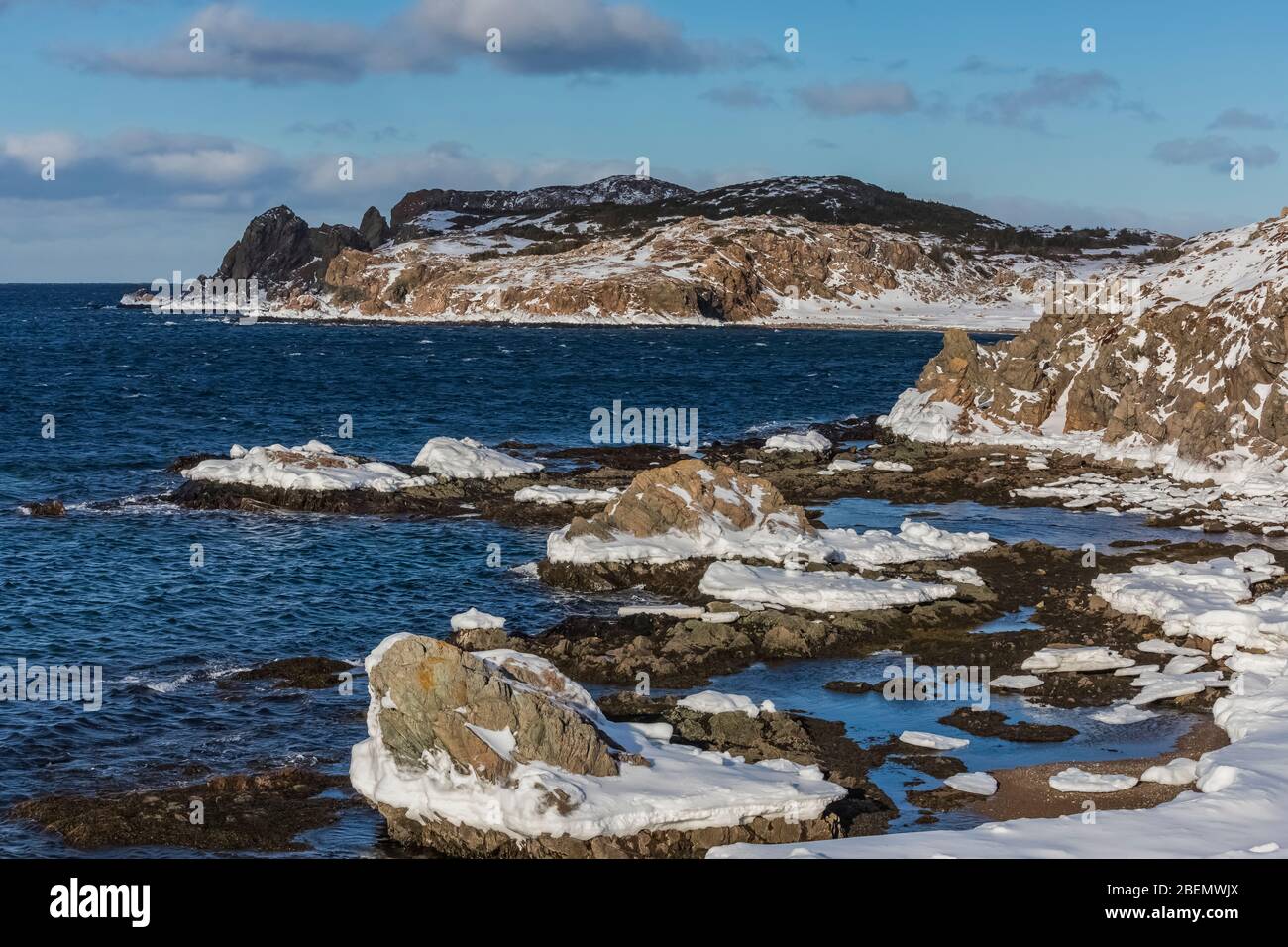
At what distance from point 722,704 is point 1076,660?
27.9 ft

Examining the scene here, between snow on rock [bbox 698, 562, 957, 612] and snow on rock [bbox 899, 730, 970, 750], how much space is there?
8268 mm

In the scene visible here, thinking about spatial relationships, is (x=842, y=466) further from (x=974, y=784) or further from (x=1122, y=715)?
(x=974, y=784)

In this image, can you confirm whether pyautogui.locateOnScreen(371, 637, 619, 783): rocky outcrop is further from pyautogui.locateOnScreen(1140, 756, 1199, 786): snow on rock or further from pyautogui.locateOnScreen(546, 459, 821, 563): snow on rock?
pyautogui.locateOnScreen(546, 459, 821, 563): snow on rock

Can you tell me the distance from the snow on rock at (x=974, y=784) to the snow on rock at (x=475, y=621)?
12.9 m

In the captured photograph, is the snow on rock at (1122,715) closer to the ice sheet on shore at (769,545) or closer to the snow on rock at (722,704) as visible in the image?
the snow on rock at (722,704)

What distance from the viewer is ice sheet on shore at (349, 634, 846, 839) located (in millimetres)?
17812

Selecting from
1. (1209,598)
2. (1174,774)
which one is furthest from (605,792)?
(1209,598)

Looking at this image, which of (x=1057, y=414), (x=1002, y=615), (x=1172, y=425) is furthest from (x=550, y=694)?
(x=1057, y=414)

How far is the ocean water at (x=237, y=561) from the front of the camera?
23844 mm

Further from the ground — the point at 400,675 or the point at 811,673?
the point at 400,675

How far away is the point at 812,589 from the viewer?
106 feet

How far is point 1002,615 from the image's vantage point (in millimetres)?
31641

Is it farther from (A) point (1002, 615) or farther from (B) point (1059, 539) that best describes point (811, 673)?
(B) point (1059, 539)
